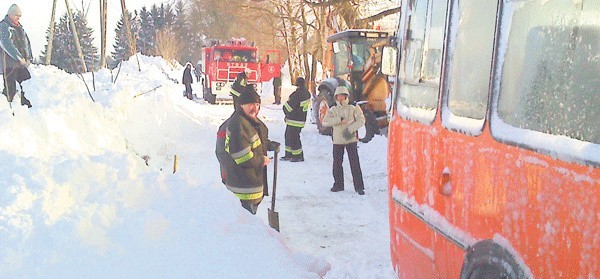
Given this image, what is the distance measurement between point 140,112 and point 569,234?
34.1 feet

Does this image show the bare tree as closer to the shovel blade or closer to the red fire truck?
the red fire truck

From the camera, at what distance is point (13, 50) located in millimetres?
9367

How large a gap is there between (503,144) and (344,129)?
19.3ft

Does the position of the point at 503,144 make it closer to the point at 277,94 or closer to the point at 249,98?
the point at 249,98

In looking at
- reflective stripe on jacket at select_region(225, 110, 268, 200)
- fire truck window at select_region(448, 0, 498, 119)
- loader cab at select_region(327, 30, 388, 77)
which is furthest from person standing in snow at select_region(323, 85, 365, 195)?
fire truck window at select_region(448, 0, 498, 119)

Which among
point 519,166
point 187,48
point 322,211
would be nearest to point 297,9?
point 322,211

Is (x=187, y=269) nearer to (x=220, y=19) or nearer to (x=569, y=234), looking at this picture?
(x=569, y=234)

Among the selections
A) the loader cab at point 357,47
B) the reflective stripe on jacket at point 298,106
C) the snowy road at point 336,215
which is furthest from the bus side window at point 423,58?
the loader cab at point 357,47

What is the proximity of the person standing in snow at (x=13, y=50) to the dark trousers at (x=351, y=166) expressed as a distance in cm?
504

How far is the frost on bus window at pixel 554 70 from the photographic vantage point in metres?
2.25

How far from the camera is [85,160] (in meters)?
4.62

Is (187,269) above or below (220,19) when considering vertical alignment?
below

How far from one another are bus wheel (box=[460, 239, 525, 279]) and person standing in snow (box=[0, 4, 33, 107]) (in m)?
8.29

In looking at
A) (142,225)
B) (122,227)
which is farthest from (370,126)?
(122,227)
